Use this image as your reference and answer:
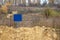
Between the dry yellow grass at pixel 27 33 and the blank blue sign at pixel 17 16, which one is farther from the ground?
the blank blue sign at pixel 17 16

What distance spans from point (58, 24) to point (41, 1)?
54cm

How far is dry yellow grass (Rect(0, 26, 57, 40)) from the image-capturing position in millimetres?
3838

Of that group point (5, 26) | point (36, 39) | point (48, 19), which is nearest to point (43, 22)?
point (48, 19)

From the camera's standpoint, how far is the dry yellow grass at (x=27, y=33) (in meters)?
3.84

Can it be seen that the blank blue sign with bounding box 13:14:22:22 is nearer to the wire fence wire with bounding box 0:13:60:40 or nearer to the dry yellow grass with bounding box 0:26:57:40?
the wire fence wire with bounding box 0:13:60:40

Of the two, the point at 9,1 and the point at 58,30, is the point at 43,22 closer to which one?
the point at 58,30

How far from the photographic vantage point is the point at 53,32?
386 centimetres

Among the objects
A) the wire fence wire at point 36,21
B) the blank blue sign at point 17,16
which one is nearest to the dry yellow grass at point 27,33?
the wire fence wire at point 36,21

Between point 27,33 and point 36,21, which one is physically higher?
point 36,21

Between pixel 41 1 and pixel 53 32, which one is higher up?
pixel 41 1

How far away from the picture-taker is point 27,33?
3.86 m

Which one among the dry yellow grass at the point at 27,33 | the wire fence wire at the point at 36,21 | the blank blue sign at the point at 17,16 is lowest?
the dry yellow grass at the point at 27,33

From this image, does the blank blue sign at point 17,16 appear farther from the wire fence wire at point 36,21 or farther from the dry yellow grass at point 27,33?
the dry yellow grass at point 27,33

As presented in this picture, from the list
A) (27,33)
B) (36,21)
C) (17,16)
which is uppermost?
(17,16)
